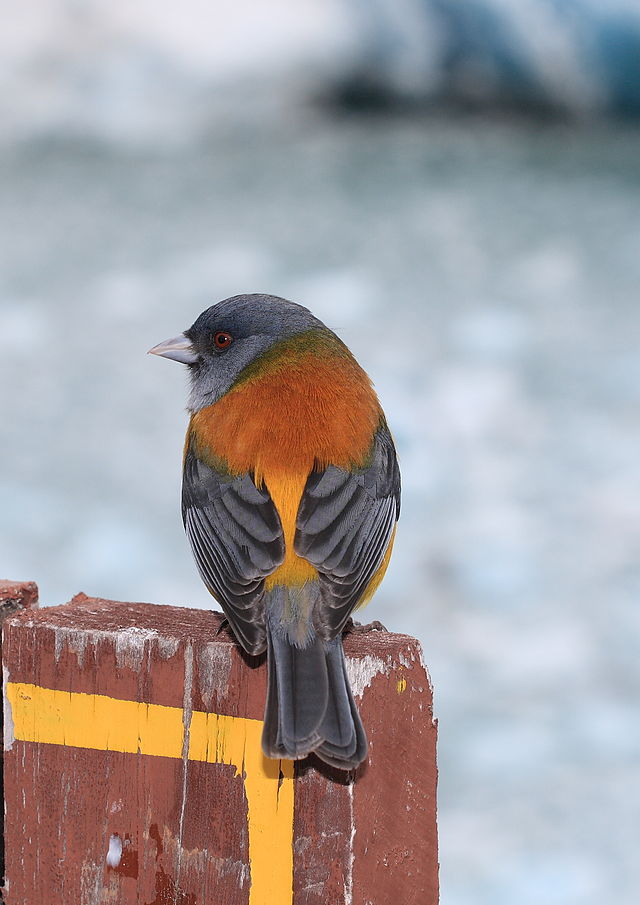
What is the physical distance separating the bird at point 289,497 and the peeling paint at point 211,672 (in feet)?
0.32

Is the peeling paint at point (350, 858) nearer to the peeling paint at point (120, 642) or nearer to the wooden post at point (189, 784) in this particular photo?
the wooden post at point (189, 784)

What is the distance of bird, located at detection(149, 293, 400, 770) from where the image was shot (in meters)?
2.28

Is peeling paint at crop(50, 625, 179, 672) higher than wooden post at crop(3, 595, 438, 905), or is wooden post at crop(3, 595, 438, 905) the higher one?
peeling paint at crop(50, 625, 179, 672)

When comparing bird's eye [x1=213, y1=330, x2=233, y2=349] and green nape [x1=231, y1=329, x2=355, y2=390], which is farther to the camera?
bird's eye [x1=213, y1=330, x2=233, y2=349]

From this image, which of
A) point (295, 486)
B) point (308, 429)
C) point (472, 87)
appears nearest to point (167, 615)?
point (295, 486)

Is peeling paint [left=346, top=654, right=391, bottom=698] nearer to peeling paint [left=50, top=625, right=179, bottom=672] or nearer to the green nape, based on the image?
peeling paint [left=50, top=625, right=179, bottom=672]

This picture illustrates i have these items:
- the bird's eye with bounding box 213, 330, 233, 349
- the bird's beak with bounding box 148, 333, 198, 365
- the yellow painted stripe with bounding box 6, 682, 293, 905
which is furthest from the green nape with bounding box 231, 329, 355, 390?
the yellow painted stripe with bounding box 6, 682, 293, 905

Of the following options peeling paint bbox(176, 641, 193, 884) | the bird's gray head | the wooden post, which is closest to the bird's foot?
the wooden post

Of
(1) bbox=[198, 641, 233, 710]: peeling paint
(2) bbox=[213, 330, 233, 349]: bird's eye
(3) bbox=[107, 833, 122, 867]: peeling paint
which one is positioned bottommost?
(3) bbox=[107, 833, 122, 867]: peeling paint

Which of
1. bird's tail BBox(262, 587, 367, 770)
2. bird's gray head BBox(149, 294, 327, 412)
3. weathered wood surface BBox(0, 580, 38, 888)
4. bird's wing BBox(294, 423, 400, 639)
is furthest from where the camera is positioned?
bird's gray head BBox(149, 294, 327, 412)

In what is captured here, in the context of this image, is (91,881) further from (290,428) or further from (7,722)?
(290,428)

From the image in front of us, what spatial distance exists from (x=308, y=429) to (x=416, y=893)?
4.45 feet

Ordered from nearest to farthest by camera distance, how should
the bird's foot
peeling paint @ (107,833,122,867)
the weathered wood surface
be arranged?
peeling paint @ (107,833,122,867)
the weathered wood surface
the bird's foot

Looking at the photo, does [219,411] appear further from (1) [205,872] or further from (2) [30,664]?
(1) [205,872]
